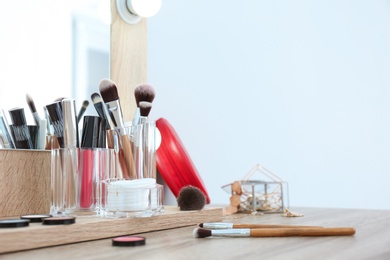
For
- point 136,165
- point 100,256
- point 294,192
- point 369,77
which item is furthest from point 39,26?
point 369,77

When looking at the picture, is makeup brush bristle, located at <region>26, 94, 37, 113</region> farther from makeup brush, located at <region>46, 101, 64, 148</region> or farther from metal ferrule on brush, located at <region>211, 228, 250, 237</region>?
metal ferrule on brush, located at <region>211, 228, 250, 237</region>

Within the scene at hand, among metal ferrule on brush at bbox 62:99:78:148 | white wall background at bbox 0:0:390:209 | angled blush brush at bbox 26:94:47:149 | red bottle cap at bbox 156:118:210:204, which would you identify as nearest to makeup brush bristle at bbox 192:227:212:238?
metal ferrule on brush at bbox 62:99:78:148

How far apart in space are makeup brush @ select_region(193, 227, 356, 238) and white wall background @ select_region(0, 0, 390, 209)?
64 cm

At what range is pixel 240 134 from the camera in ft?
4.65

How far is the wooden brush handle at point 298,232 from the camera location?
617 mm

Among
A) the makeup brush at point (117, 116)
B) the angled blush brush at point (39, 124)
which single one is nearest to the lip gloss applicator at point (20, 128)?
the angled blush brush at point (39, 124)

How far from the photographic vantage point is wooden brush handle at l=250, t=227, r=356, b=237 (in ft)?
2.02

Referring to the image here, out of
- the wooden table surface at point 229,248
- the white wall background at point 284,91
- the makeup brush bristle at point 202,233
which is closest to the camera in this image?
the wooden table surface at point 229,248

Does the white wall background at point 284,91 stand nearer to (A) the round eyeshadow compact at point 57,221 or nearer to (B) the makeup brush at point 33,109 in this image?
(B) the makeup brush at point 33,109

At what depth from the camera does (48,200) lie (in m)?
0.81

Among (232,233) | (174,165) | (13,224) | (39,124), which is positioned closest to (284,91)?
(174,165)

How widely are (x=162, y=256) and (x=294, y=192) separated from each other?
42.0 inches

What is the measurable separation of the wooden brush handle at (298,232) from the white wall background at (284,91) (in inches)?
25.8

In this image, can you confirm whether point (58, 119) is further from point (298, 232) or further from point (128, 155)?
point (298, 232)
